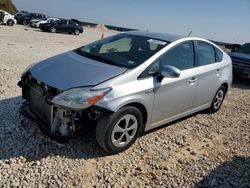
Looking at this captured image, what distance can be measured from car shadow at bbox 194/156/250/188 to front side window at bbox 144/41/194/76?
168 cm

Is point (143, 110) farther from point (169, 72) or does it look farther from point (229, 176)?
point (229, 176)

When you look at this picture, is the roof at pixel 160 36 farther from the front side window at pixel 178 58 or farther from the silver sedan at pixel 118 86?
the front side window at pixel 178 58

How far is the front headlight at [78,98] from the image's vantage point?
151 inches

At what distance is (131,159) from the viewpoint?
14.2 ft

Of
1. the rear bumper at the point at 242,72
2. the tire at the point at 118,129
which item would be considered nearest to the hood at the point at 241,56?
the rear bumper at the point at 242,72

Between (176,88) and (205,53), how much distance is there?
1.43m

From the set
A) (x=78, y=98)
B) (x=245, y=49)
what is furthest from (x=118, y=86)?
(x=245, y=49)

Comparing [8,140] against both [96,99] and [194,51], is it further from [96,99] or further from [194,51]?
[194,51]

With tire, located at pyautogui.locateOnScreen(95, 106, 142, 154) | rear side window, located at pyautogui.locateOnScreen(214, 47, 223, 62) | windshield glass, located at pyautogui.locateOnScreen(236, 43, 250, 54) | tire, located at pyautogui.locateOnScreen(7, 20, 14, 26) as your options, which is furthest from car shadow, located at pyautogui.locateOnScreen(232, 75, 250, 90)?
tire, located at pyautogui.locateOnScreen(7, 20, 14, 26)

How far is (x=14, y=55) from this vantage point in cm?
1154

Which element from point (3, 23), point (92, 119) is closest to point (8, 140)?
point (92, 119)

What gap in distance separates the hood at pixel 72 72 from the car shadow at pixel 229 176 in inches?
75.0

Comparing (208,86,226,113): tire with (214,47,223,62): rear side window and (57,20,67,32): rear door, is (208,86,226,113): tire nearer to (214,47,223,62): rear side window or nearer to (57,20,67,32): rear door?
(214,47,223,62): rear side window

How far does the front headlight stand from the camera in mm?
3830
